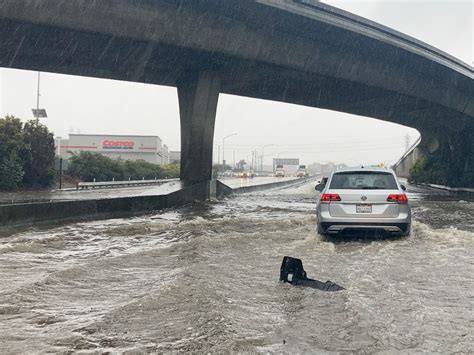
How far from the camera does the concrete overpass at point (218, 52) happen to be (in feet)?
66.4

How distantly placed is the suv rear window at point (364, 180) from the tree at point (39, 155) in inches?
1214

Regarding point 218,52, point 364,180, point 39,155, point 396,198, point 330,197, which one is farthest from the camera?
point 39,155

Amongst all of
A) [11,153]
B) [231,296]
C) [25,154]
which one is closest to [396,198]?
[231,296]

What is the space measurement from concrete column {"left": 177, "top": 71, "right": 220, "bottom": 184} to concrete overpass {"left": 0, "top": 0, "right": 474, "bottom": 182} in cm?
6

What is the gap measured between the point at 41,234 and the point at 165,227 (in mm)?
3102

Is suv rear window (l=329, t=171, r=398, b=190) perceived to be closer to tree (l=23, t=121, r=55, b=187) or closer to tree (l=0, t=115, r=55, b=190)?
tree (l=0, t=115, r=55, b=190)

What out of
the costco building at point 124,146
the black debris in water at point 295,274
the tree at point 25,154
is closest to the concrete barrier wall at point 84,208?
the black debris in water at point 295,274

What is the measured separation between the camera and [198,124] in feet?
88.1

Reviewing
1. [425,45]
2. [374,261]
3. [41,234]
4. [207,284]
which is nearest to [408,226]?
[374,261]

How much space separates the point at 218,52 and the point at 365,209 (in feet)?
51.9

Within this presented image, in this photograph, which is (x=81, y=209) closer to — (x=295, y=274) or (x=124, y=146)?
(x=295, y=274)

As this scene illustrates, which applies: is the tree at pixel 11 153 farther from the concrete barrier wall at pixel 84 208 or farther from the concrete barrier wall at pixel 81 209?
the concrete barrier wall at pixel 81 209

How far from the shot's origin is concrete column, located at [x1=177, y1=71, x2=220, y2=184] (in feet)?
87.4

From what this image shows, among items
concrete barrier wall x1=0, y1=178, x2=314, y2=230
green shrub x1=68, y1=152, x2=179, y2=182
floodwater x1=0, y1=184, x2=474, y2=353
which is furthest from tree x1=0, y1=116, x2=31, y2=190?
floodwater x1=0, y1=184, x2=474, y2=353
